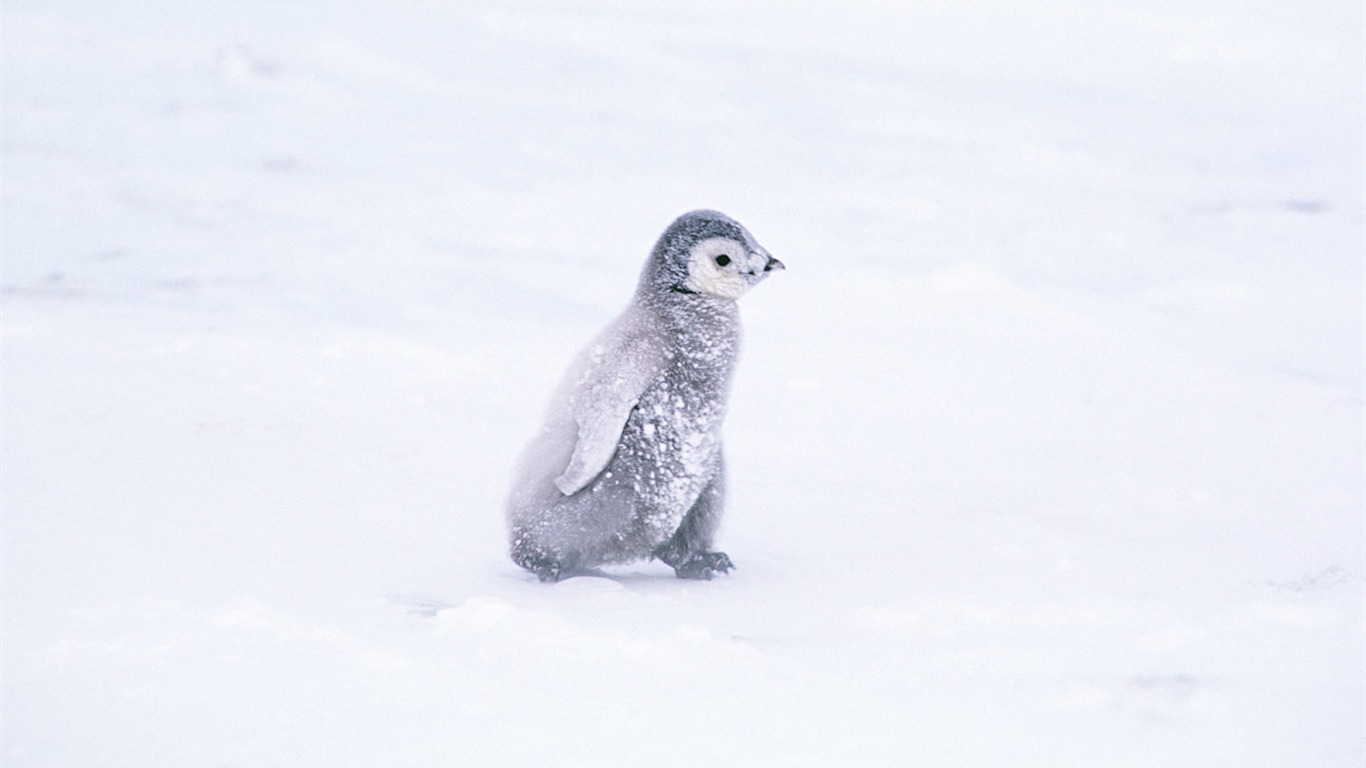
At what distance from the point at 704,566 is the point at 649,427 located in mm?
353

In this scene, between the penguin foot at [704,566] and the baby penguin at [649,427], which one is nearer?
the baby penguin at [649,427]

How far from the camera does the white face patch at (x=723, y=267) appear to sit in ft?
11.1

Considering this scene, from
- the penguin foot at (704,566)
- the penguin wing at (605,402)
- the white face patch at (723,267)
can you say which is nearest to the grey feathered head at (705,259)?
the white face patch at (723,267)

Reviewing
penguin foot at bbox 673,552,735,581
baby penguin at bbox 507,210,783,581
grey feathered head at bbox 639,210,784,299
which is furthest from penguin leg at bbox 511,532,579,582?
grey feathered head at bbox 639,210,784,299

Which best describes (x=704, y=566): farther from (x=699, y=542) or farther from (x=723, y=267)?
(x=723, y=267)

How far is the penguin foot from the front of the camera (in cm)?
344

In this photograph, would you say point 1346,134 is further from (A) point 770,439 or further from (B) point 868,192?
(A) point 770,439

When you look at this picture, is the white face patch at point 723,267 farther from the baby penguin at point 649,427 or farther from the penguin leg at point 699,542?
the penguin leg at point 699,542

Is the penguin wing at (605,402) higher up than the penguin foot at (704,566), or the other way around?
the penguin wing at (605,402)

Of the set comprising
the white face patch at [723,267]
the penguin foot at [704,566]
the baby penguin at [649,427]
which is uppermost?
the white face patch at [723,267]

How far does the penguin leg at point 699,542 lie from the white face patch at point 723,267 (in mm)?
372

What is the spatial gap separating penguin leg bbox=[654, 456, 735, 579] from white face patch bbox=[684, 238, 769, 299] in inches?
14.7

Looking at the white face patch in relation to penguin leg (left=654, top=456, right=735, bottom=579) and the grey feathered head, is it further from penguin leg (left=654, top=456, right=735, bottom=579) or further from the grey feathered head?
penguin leg (left=654, top=456, right=735, bottom=579)

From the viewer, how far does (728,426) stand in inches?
185
